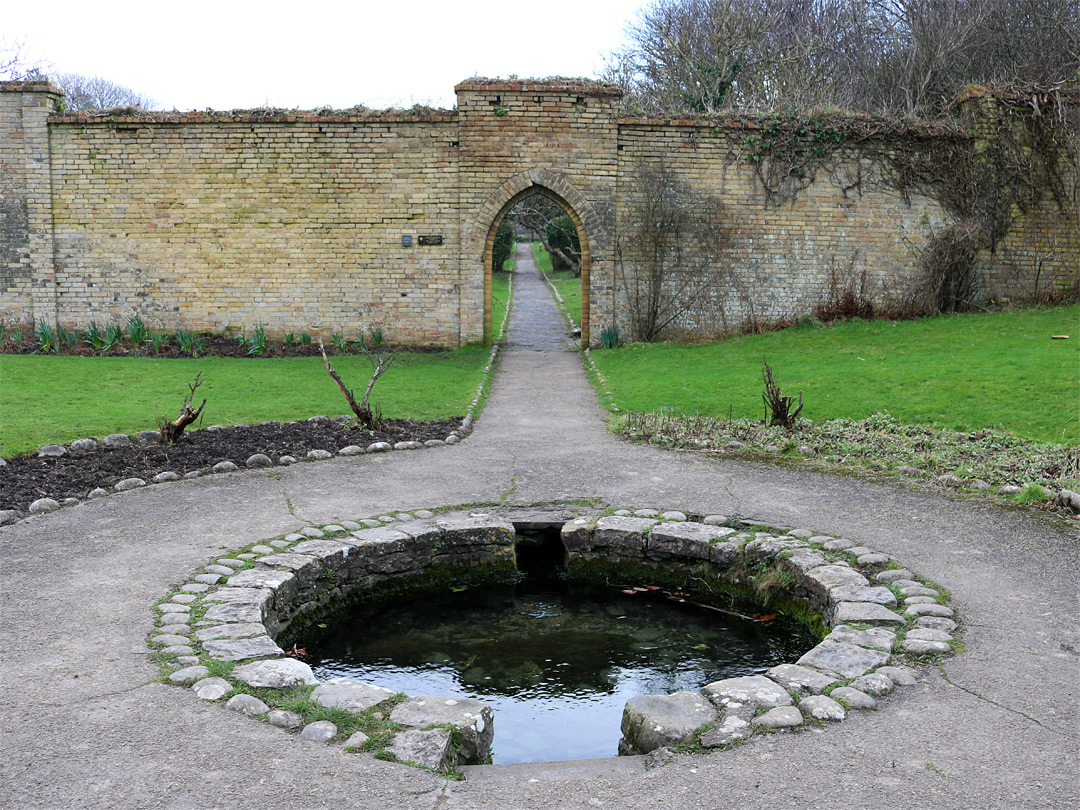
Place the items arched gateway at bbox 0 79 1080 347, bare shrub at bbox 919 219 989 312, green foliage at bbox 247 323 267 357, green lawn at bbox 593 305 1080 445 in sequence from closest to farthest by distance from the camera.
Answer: green lawn at bbox 593 305 1080 445, green foliage at bbox 247 323 267 357, arched gateway at bbox 0 79 1080 347, bare shrub at bbox 919 219 989 312

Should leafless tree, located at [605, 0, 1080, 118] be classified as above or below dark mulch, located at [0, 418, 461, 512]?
above

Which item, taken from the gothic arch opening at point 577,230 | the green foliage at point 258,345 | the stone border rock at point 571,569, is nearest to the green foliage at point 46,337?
the green foliage at point 258,345

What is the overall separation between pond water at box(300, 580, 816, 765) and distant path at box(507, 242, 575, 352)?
10915mm

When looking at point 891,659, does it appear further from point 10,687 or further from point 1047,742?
point 10,687

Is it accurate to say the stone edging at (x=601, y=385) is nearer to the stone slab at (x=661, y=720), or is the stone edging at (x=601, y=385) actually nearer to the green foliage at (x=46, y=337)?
the stone slab at (x=661, y=720)

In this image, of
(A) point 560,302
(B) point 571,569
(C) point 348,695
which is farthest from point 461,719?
(A) point 560,302

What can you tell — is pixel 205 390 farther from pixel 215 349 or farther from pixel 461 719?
pixel 461 719

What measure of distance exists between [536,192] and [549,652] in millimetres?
12193

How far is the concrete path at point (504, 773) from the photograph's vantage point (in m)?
3.12

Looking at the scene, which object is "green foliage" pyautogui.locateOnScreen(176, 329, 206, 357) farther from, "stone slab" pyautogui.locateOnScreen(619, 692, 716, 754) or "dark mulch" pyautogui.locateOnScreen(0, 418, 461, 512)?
"stone slab" pyautogui.locateOnScreen(619, 692, 716, 754)

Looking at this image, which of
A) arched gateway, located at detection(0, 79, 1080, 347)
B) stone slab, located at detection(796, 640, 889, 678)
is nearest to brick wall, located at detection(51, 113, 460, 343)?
arched gateway, located at detection(0, 79, 1080, 347)

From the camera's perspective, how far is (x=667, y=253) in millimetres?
16391

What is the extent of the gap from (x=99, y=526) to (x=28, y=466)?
1843mm

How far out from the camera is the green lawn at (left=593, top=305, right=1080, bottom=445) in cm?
998
